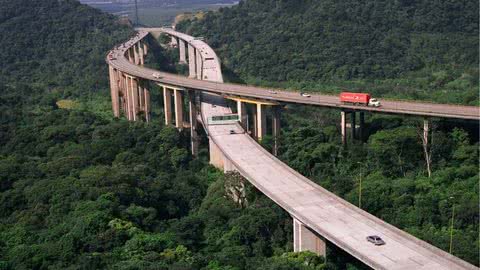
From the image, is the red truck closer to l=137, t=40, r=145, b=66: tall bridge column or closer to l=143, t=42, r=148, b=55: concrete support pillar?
l=137, t=40, r=145, b=66: tall bridge column

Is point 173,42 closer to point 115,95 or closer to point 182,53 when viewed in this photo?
point 182,53

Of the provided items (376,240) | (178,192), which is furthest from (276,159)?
(376,240)

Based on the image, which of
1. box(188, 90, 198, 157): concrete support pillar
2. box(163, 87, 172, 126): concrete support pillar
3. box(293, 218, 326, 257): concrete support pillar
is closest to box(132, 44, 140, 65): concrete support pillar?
box(163, 87, 172, 126): concrete support pillar

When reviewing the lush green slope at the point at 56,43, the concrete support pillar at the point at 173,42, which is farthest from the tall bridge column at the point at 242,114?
the concrete support pillar at the point at 173,42

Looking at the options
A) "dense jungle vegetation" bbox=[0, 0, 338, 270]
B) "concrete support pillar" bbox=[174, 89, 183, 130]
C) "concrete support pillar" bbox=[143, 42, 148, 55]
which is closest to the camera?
"dense jungle vegetation" bbox=[0, 0, 338, 270]

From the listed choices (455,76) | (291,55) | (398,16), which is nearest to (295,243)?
(455,76)

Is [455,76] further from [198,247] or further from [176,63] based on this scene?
[198,247]
